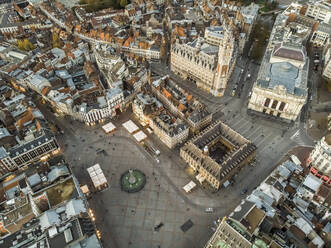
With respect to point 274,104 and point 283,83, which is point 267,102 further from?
point 283,83

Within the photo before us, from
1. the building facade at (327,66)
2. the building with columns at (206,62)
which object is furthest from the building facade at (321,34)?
the building with columns at (206,62)

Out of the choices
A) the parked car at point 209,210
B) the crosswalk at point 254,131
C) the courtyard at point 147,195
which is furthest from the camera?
the crosswalk at point 254,131

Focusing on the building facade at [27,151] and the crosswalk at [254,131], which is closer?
the building facade at [27,151]

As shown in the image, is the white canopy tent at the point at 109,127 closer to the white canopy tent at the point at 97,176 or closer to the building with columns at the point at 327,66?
the white canopy tent at the point at 97,176

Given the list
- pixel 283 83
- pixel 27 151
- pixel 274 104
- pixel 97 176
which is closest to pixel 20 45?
pixel 27 151

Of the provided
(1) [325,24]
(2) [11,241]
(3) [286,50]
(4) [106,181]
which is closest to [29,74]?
(4) [106,181]

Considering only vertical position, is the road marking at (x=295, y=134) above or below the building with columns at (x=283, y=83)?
below

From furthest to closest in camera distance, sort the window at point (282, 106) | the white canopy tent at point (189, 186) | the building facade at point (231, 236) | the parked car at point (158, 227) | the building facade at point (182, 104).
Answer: the window at point (282, 106) < the building facade at point (182, 104) < the white canopy tent at point (189, 186) < the parked car at point (158, 227) < the building facade at point (231, 236)

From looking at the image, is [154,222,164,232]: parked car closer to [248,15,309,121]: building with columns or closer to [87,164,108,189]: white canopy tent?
[87,164,108,189]: white canopy tent
